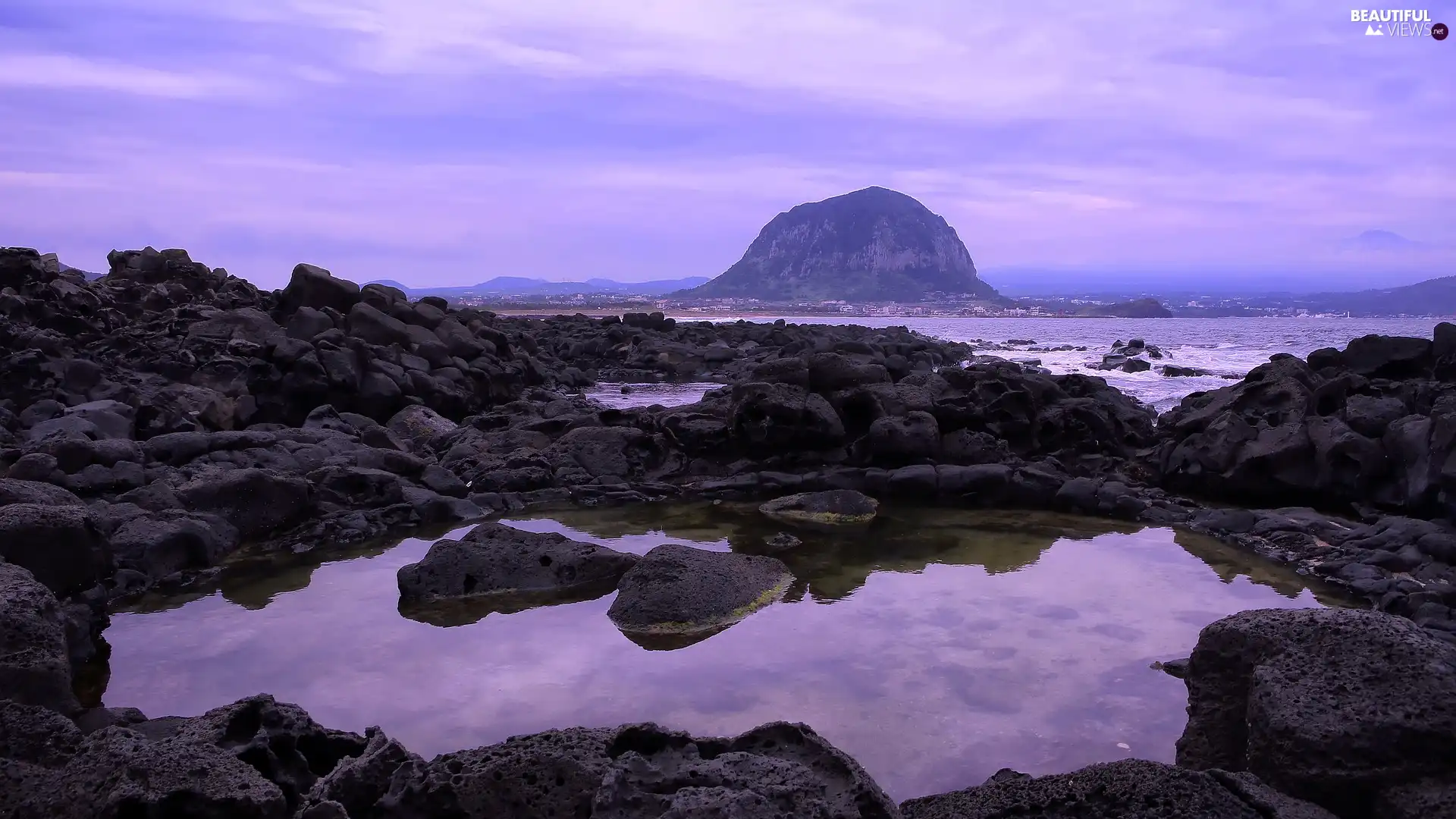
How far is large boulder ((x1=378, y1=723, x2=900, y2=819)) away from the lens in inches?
151

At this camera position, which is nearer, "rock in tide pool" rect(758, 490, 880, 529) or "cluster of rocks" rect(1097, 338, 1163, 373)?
"rock in tide pool" rect(758, 490, 880, 529)

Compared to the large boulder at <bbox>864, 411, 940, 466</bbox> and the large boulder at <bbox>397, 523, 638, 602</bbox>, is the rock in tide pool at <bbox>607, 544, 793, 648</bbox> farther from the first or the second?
the large boulder at <bbox>864, 411, 940, 466</bbox>

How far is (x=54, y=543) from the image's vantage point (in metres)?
→ 7.86

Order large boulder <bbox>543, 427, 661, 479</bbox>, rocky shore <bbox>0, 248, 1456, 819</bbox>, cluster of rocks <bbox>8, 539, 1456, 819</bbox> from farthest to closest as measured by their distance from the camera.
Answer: large boulder <bbox>543, 427, 661, 479</bbox>, rocky shore <bbox>0, 248, 1456, 819</bbox>, cluster of rocks <bbox>8, 539, 1456, 819</bbox>

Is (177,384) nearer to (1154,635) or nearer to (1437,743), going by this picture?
(1154,635)

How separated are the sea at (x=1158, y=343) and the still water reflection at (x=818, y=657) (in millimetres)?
16674

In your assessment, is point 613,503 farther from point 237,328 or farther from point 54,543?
point 237,328

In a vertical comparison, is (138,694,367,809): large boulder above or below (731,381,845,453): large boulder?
below

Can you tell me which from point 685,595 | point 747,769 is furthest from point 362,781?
point 685,595

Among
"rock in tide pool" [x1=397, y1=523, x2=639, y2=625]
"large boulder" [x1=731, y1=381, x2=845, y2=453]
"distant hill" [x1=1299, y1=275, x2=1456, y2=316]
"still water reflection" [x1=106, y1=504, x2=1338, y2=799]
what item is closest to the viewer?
"still water reflection" [x1=106, y1=504, x2=1338, y2=799]

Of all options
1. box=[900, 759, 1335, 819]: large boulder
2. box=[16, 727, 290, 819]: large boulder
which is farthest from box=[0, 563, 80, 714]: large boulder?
box=[900, 759, 1335, 819]: large boulder

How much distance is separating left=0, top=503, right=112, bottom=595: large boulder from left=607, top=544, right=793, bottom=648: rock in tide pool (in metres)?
4.19

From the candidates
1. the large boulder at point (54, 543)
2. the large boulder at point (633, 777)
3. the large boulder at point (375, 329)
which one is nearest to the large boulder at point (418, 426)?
the large boulder at point (375, 329)

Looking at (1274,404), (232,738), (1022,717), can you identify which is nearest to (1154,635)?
(1022,717)
